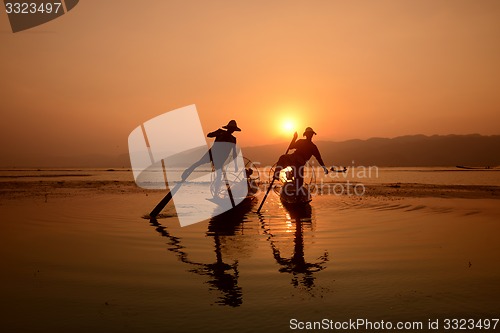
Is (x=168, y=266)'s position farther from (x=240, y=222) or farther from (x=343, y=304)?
(x=240, y=222)

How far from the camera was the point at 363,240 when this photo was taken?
10.4m

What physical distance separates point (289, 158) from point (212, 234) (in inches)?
321

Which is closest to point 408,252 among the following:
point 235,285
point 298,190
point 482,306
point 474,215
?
point 482,306

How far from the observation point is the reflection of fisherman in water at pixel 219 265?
232 inches

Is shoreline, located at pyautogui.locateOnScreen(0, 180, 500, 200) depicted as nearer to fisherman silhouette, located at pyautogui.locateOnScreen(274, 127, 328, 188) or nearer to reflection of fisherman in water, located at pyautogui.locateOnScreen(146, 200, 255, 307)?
fisherman silhouette, located at pyautogui.locateOnScreen(274, 127, 328, 188)

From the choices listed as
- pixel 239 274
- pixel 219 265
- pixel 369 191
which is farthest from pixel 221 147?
pixel 369 191

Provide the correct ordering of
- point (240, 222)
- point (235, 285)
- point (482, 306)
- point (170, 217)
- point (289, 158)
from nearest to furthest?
point (482, 306)
point (235, 285)
point (240, 222)
point (170, 217)
point (289, 158)

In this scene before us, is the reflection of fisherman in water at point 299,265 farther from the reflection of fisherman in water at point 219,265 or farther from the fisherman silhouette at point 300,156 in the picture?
the fisherman silhouette at point 300,156

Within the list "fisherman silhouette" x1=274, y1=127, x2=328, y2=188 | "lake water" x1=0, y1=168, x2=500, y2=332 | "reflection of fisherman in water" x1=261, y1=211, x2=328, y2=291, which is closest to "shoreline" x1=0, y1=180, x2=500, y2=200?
"fisherman silhouette" x1=274, y1=127, x2=328, y2=188

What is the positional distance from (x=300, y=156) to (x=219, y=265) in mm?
11756

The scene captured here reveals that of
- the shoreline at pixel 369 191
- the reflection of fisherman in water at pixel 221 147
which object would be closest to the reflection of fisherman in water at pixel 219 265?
the reflection of fisherman in water at pixel 221 147

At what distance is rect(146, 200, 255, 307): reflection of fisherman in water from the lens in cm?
590

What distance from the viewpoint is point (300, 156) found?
739 inches

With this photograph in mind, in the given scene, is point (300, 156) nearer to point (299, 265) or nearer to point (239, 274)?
point (299, 265)
